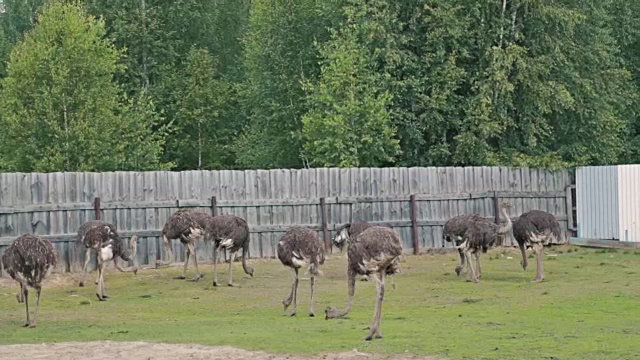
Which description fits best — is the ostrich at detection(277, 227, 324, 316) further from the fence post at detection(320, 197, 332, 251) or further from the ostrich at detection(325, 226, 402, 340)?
the fence post at detection(320, 197, 332, 251)

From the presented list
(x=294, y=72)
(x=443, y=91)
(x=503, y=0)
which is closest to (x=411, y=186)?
(x=443, y=91)

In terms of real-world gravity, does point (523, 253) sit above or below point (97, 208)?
below

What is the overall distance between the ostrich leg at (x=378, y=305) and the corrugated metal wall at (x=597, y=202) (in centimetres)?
2035

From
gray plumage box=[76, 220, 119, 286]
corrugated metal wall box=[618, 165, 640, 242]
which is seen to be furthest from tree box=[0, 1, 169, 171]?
corrugated metal wall box=[618, 165, 640, 242]

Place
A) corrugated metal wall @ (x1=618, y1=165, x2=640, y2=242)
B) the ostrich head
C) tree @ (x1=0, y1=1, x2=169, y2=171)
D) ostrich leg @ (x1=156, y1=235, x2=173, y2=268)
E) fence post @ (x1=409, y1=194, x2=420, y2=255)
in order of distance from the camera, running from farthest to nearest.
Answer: tree @ (x1=0, y1=1, x2=169, y2=171)
fence post @ (x1=409, y1=194, x2=420, y2=255)
corrugated metal wall @ (x1=618, y1=165, x2=640, y2=242)
the ostrich head
ostrich leg @ (x1=156, y1=235, x2=173, y2=268)

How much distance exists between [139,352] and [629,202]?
22.3m

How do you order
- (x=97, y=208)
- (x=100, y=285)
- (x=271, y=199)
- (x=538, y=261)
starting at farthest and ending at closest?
(x=271, y=199) → (x=97, y=208) → (x=538, y=261) → (x=100, y=285)

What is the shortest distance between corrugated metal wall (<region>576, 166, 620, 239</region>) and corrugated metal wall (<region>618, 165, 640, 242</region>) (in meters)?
0.30

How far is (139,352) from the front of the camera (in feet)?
54.4

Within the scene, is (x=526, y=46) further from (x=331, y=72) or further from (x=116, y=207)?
(x=116, y=207)

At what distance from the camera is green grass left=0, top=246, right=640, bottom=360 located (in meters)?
16.6

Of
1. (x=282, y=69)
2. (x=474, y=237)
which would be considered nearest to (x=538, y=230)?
(x=474, y=237)

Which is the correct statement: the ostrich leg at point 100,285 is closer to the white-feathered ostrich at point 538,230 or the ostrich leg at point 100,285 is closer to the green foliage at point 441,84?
the white-feathered ostrich at point 538,230

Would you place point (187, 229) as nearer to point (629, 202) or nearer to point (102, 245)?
point (102, 245)
